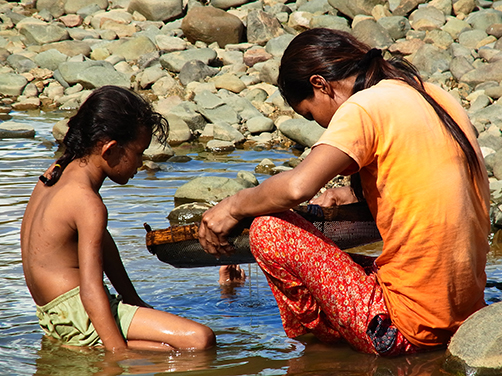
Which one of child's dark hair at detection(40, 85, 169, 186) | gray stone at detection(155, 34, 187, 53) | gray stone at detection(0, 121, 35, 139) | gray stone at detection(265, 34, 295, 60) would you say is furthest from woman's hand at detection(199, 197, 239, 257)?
gray stone at detection(155, 34, 187, 53)

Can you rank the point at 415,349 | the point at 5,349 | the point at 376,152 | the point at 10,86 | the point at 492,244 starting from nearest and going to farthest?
1. the point at 376,152
2. the point at 415,349
3. the point at 5,349
4. the point at 492,244
5. the point at 10,86

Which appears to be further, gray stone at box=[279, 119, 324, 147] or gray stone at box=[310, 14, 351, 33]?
gray stone at box=[310, 14, 351, 33]

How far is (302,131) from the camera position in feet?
30.3

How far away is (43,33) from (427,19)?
28.3 feet

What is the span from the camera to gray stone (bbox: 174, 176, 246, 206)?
22.2 feet

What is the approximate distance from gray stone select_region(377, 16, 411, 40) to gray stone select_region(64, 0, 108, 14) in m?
7.38

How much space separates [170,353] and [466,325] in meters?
1.45

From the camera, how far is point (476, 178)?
2809 mm

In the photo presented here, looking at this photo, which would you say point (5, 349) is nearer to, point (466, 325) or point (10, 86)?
point (466, 325)

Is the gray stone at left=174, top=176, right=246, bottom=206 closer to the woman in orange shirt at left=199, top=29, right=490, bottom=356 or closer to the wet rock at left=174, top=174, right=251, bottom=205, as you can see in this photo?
the wet rock at left=174, top=174, right=251, bottom=205

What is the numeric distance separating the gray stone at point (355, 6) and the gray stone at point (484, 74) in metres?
3.87

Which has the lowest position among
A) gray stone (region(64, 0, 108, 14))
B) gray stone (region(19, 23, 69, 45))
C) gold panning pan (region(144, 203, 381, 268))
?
gold panning pan (region(144, 203, 381, 268))

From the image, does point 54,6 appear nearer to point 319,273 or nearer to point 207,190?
point 207,190

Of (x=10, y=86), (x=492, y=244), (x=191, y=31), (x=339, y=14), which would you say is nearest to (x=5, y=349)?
(x=492, y=244)
